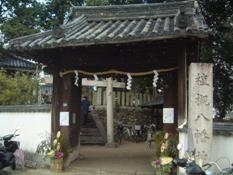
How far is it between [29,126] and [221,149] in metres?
7.57

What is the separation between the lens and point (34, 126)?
17031mm

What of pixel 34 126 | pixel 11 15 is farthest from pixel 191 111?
pixel 11 15

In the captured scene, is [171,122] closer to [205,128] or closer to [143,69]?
[143,69]

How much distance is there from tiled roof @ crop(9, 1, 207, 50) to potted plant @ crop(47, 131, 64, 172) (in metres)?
3.12

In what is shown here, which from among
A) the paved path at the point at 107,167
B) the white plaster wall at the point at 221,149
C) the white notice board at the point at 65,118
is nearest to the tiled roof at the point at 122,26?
the white notice board at the point at 65,118

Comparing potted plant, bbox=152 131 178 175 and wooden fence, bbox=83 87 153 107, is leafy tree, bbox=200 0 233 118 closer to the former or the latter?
wooden fence, bbox=83 87 153 107

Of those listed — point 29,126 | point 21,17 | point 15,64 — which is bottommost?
point 29,126

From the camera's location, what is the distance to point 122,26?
52.0ft

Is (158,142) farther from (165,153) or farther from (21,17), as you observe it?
(21,17)

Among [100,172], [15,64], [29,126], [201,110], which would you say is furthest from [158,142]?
[15,64]

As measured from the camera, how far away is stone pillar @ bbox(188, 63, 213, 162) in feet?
38.5

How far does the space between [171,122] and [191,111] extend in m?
2.98

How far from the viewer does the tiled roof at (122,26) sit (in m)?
13.0

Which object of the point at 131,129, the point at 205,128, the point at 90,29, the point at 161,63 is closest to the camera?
the point at 205,128
